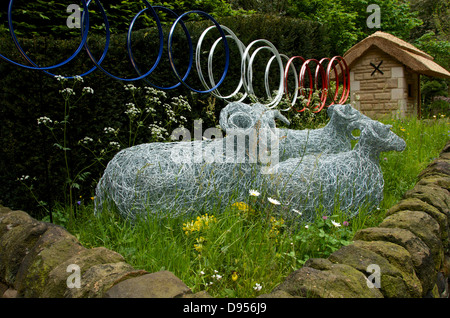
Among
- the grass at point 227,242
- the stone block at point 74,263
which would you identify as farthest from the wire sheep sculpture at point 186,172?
the stone block at point 74,263

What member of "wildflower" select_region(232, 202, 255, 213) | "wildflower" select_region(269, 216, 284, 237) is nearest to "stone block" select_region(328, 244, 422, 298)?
"wildflower" select_region(269, 216, 284, 237)

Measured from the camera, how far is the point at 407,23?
13648 mm

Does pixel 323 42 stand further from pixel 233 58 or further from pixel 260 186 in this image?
pixel 260 186

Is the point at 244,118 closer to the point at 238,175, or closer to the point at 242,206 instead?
the point at 238,175

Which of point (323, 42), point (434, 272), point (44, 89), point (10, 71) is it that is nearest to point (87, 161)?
point (44, 89)

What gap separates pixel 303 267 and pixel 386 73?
26.6 feet

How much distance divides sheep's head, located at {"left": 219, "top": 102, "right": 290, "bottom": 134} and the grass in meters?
0.54

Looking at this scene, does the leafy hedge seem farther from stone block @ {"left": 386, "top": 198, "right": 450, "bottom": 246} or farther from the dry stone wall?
stone block @ {"left": 386, "top": 198, "right": 450, "bottom": 246}

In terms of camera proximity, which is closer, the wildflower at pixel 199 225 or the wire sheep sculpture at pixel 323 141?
the wildflower at pixel 199 225

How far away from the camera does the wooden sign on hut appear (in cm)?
812

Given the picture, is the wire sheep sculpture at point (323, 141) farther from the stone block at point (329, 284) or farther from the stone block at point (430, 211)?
the stone block at point (329, 284)

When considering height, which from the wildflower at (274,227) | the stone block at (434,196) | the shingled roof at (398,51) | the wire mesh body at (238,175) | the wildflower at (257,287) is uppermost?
the shingled roof at (398,51)

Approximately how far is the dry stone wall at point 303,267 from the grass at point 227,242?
298 mm

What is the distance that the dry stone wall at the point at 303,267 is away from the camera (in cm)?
144
